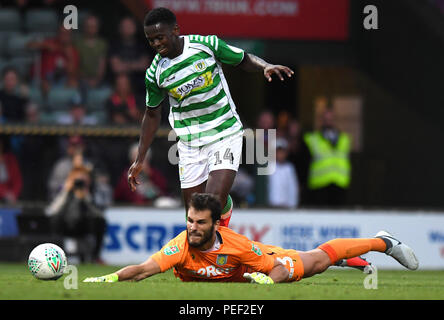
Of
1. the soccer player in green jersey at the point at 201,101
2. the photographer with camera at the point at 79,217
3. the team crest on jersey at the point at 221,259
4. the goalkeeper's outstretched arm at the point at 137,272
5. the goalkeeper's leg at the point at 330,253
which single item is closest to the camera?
the goalkeeper's outstretched arm at the point at 137,272

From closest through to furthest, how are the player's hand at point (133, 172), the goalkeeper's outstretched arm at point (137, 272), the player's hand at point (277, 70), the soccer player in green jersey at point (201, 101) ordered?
the goalkeeper's outstretched arm at point (137, 272), the player's hand at point (277, 70), the soccer player in green jersey at point (201, 101), the player's hand at point (133, 172)

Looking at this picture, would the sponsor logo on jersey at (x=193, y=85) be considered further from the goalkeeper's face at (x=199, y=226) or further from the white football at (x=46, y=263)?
the white football at (x=46, y=263)

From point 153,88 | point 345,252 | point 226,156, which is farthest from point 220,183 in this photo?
point 345,252

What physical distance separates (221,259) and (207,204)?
0.48m

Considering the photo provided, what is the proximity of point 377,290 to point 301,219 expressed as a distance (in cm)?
683

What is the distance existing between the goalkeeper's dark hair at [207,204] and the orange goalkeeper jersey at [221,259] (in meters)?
0.26

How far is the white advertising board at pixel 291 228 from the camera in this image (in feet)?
46.1

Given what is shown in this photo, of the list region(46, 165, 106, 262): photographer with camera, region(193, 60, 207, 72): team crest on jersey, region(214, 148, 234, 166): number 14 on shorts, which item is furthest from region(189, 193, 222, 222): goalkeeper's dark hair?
region(46, 165, 106, 262): photographer with camera

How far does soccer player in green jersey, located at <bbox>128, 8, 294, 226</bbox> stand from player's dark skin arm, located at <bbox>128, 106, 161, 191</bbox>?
18 centimetres

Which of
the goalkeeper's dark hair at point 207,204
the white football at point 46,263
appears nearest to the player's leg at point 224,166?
the goalkeeper's dark hair at point 207,204

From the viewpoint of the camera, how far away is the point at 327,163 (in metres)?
15.5

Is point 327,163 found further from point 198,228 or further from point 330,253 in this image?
point 198,228

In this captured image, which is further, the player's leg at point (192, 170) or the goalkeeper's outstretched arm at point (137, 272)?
the player's leg at point (192, 170)

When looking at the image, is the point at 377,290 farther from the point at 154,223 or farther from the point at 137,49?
the point at 137,49
